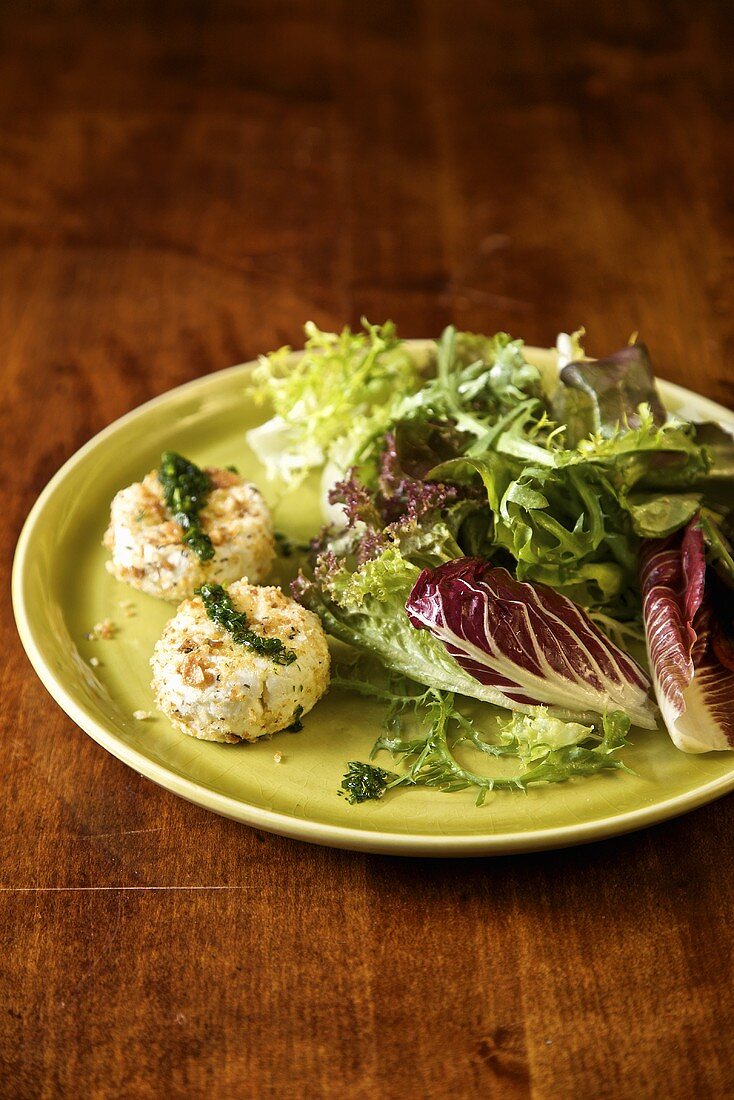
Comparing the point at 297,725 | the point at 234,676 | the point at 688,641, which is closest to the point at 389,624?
the point at 297,725

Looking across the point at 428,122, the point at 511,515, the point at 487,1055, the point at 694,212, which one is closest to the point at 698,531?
the point at 511,515

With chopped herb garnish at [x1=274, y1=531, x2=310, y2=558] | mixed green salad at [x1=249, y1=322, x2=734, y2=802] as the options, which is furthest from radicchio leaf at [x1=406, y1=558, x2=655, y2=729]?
chopped herb garnish at [x1=274, y1=531, x2=310, y2=558]

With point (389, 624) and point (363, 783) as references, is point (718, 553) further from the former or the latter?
point (363, 783)

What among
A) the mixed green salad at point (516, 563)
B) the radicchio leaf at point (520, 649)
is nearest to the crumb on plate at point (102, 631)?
the mixed green salad at point (516, 563)

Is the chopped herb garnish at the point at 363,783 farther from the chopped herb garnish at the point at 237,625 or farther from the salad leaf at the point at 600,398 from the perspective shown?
the salad leaf at the point at 600,398

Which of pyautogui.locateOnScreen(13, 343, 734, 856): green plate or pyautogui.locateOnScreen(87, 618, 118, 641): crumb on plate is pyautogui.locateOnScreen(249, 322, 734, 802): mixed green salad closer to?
pyautogui.locateOnScreen(13, 343, 734, 856): green plate

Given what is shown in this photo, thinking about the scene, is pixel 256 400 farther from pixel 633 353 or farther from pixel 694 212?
pixel 694 212
